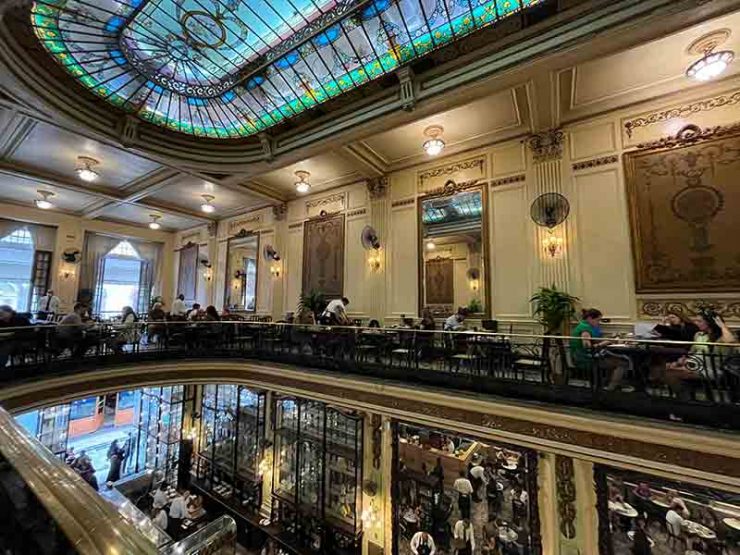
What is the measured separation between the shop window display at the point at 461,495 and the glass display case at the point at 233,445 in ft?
12.9

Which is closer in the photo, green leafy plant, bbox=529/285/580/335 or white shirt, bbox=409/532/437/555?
white shirt, bbox=409/532/437/555

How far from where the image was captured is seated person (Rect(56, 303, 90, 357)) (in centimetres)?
575

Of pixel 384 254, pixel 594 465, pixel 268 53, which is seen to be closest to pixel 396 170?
pixel 384 254

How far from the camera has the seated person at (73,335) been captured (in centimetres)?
575

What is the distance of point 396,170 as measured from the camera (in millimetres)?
8406

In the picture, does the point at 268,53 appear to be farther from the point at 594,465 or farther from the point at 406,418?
the point at 594,465

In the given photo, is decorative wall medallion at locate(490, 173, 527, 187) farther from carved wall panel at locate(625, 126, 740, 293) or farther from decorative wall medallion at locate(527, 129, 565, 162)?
carved wall panel at locate(625, 126, 740, 293)

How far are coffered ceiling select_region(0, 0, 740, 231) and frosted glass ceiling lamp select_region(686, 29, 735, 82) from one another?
0.31 ft

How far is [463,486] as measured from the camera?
18.2 feet

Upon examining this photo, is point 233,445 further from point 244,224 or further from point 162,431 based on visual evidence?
point 244,224

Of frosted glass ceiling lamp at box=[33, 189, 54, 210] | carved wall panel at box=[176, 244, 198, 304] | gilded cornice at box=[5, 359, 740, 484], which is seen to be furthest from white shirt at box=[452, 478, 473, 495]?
frosted glass ceiling lamp at box=[33, 189, 54, 210]

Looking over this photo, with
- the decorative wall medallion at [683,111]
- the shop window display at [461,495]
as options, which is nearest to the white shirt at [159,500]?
the shop window display at [461,495]

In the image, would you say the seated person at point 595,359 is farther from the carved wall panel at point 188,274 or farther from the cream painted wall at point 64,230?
the cream painted wall at point 64,230

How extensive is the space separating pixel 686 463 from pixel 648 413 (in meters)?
0.51
